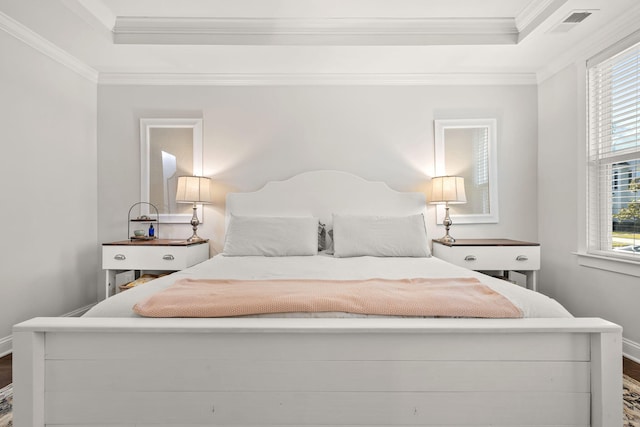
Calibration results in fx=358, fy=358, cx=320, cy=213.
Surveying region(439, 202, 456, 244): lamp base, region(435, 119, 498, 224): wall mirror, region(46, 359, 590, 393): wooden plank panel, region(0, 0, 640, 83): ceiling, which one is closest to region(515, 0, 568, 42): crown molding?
region(0, 0, 640, 83): ceiling

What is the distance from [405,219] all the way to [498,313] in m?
1.65

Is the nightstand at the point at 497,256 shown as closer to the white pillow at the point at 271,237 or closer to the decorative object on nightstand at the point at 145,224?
the white pillow at the point at 271,237

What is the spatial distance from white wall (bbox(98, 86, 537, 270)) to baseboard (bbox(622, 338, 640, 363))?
1232 millimetres

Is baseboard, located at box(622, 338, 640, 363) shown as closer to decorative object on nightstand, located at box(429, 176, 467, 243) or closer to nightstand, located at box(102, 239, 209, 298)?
decorative object on nightstand, located at box(429, 176, 467, 243)

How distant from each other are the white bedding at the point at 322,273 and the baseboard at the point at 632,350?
1249 millimetres

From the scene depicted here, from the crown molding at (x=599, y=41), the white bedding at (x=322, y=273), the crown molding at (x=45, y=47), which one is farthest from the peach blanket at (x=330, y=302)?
the crown molding at (x=45, y=47)

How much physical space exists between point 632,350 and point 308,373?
2.36m

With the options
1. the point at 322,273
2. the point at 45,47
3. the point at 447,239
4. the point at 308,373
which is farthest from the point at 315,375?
the point at 45,47

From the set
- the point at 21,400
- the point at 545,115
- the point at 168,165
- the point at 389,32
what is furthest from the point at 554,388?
the point at 168,165

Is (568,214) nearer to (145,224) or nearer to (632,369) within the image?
(632,369)

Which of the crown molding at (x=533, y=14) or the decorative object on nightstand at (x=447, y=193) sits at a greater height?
the crown molding at (x=533, y=14)

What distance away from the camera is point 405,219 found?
9.41 ft

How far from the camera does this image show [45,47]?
8.90 feet

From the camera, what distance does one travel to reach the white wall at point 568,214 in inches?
96.6
